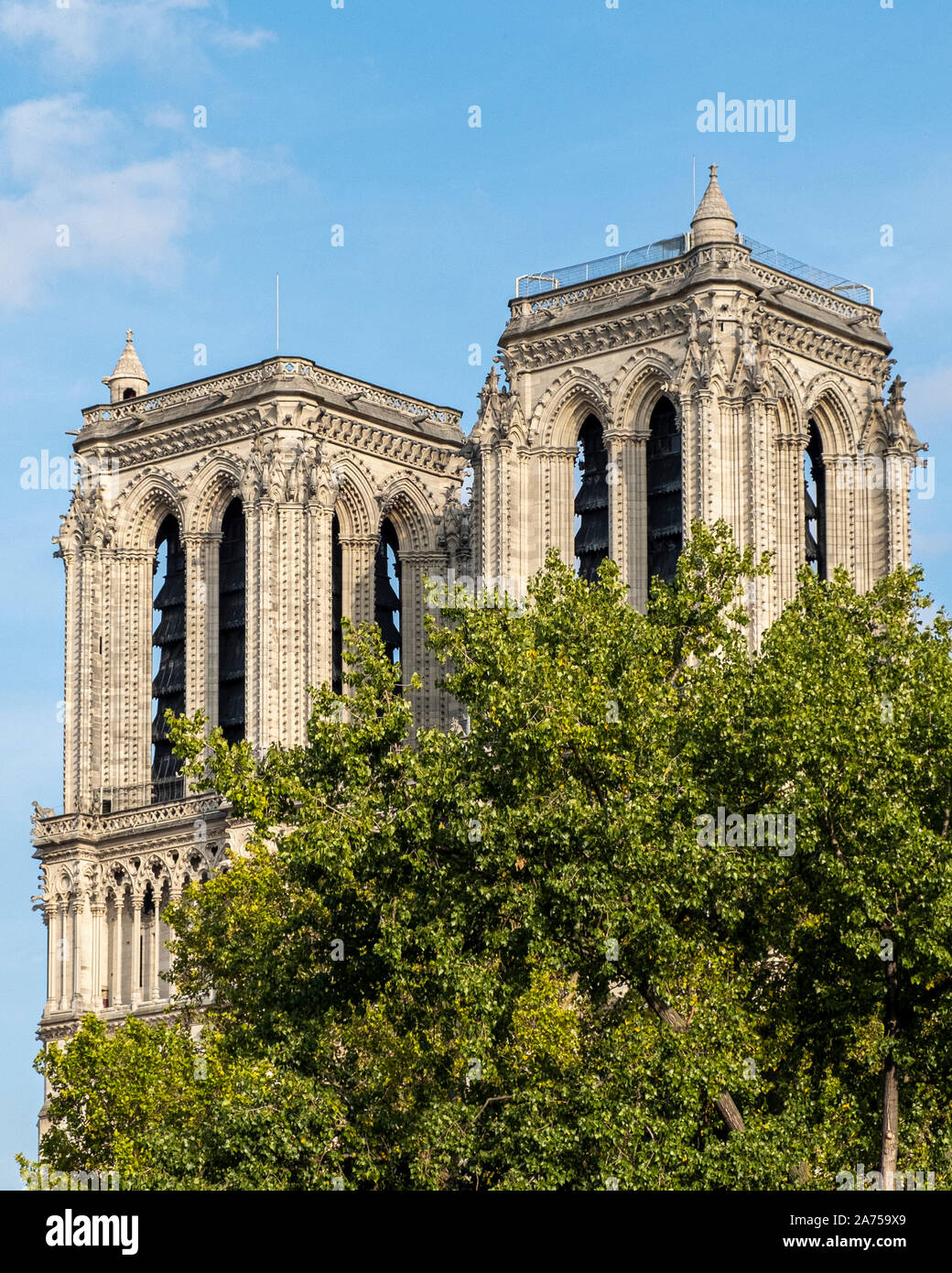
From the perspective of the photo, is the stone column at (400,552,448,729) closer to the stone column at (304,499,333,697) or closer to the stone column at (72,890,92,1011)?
the stone column at (304,499,333,697)

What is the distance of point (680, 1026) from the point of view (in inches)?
1836

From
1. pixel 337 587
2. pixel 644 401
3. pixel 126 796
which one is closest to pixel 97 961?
pixel 126 796

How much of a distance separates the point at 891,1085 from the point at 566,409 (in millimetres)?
41902

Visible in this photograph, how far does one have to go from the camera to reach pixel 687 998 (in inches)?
1858

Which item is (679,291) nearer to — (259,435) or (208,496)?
(259,435)

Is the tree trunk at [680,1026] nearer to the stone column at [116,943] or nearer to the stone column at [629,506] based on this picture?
the stone column at [629,506]

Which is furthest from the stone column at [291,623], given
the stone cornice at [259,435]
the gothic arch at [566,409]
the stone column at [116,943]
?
the gothic arch at [566,409]

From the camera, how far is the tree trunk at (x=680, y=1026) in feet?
151

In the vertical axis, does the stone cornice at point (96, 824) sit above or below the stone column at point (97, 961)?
above

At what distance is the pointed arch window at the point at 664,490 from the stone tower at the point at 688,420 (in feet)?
0.17

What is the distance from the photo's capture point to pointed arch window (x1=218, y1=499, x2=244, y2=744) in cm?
9300

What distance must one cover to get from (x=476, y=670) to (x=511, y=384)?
39.6 m

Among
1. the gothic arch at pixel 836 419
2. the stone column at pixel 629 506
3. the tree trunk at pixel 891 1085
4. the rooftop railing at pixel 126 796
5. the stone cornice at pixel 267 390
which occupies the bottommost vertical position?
the tree trunk at pixel 891 1085
